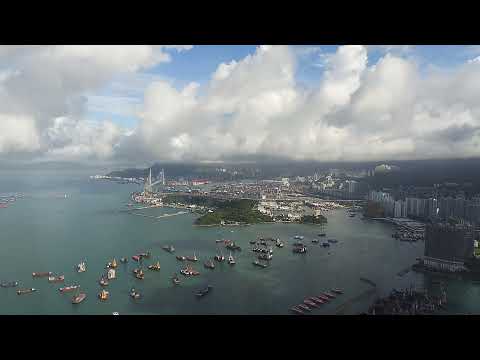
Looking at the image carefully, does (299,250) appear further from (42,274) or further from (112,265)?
(42,274)

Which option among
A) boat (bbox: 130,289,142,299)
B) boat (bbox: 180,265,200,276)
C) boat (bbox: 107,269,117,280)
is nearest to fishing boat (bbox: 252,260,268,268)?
boat (bbox: 180,265,200,276)

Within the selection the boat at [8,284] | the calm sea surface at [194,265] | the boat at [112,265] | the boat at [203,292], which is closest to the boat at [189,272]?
the calm sea surface at [194,265]

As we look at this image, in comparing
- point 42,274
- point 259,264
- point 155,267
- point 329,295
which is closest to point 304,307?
point 329,295

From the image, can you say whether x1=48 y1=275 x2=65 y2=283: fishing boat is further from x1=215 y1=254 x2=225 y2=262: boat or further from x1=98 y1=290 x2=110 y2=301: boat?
x1=215 y1=254 x2=225 y2=262: boat

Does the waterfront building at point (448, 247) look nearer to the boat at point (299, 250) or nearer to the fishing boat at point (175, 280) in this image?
the boat at point (299, 250)

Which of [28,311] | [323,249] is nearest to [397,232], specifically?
[323,249]
